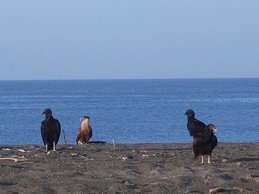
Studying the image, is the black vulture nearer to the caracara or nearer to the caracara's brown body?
the caracara

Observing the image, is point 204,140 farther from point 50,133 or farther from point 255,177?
point 50,133

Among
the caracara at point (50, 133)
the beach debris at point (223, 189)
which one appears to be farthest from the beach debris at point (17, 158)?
the beach debris at point (223, 189)

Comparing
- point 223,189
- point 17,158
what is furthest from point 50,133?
point 223,189

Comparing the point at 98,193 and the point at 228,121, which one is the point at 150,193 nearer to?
the point at 98,193

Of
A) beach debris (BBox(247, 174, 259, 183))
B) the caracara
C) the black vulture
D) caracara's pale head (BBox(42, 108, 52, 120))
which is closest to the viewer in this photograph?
beach debris (BBox(247, 174, 259, 183))

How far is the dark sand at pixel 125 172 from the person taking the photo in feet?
45.7

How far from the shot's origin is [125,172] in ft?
51.0

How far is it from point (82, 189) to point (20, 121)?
57355 millimetres

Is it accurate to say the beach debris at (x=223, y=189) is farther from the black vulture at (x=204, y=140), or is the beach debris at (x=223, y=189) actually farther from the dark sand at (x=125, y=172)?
the black vulture at (x=204, y=140)

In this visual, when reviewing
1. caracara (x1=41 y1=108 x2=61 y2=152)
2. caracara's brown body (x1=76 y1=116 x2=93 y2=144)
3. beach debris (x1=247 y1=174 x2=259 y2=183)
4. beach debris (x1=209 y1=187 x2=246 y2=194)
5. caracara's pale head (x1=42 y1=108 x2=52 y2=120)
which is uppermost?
caracara's pale head (x1=42 y1=108 x2=52 y2=120)

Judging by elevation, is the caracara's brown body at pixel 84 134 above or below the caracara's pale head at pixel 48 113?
below

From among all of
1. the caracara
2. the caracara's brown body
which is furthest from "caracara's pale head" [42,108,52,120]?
the caracara's brown body

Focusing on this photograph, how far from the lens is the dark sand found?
13.9 metres

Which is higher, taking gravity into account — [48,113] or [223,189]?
[48,113]
